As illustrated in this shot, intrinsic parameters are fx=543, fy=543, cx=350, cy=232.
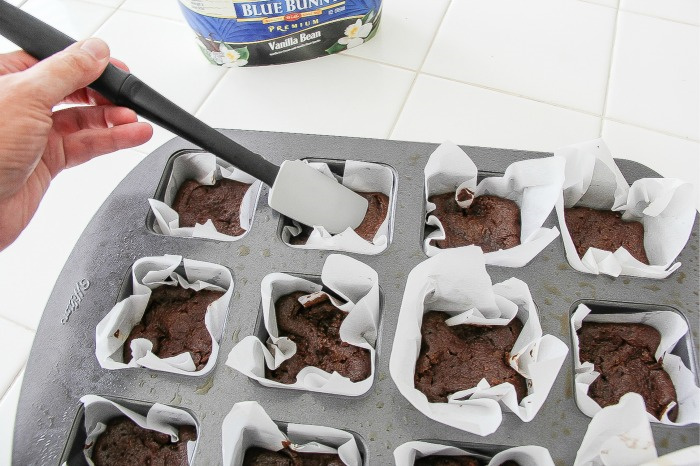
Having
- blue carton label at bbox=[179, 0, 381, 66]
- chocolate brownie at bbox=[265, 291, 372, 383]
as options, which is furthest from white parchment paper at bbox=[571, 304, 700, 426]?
blue carton label at bbox=[179, 0, 381, 66]

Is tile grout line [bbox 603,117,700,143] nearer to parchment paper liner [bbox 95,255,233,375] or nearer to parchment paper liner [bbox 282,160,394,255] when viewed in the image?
parchment paper liner [bbox 282,160,394,255]

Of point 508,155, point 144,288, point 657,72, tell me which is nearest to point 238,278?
point 144,288

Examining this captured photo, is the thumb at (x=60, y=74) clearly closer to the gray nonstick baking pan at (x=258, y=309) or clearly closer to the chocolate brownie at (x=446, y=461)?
the gray nonstick baking pan at (x=258, y=309)

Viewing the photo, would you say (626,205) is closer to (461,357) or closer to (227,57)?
(461,357)

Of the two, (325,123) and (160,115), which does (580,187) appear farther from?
(160,115)

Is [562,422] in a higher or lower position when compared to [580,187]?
lower
